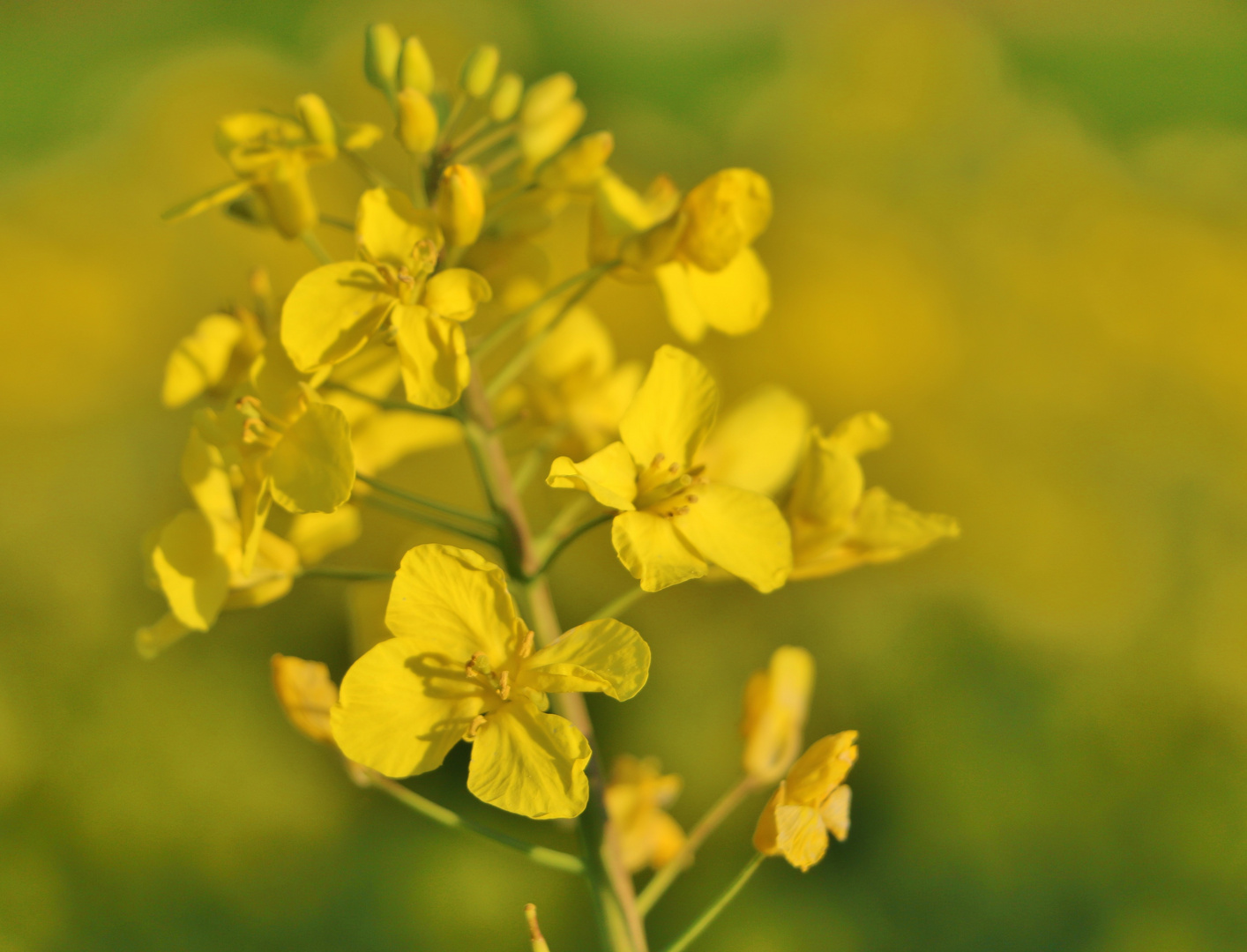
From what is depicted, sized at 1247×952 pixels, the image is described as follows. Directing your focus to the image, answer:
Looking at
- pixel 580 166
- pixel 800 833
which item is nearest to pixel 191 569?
pixel 580 166

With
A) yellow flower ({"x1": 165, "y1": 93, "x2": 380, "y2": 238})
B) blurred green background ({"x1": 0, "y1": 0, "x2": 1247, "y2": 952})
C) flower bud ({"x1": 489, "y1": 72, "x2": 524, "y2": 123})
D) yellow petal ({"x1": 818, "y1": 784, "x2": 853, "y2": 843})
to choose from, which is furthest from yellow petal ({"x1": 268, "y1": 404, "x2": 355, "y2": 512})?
blurred green background ({"x1": 0, "y1": 0, "x2": 1247, "y2": 952})

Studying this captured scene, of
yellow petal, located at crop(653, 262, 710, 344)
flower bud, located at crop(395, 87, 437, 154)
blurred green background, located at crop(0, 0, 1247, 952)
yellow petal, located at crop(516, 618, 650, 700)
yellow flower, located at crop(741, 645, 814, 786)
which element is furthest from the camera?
blurred green background, located at crop(0, 0, 1247, 952)

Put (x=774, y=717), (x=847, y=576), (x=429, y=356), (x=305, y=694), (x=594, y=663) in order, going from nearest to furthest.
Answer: (x=594, y=663)
(x=429, y=356)
(x=305, y=694)
(x=774, y=717)
(x=847, y=576)

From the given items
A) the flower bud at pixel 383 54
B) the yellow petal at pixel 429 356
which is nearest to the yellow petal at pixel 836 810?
the yellow petal at pixel 429 356

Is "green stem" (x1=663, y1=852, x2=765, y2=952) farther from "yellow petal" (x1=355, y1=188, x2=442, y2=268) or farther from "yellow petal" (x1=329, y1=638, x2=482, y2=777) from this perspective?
"yellow petal" (x1=355, y1=188, x2=442, y2=268)

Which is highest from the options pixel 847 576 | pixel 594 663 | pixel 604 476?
pixel 604 476

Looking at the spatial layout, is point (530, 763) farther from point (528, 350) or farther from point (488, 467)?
point (528, 350)
